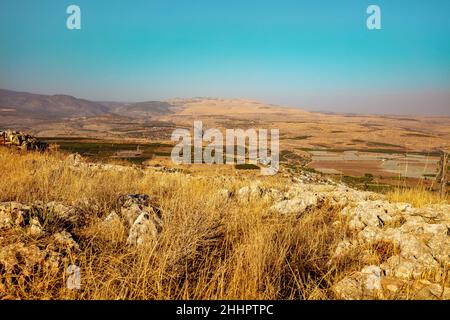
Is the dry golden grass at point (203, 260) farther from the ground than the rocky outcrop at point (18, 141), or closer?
closer

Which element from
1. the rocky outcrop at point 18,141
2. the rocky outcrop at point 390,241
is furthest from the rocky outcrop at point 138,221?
the rocky outcrop at point 18,141

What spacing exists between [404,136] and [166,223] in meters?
141

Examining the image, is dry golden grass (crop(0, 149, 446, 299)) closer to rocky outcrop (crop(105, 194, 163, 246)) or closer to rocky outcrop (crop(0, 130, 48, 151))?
rocky outcrop (crop(105, 194, 163, 246))

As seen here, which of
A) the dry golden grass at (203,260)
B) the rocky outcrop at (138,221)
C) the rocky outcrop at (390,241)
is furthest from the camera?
the rocky outcrop at (138,221)

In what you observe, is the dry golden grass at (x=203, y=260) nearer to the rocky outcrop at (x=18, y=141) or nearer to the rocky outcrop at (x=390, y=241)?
the rocky outcrop at (x=390, y=241)

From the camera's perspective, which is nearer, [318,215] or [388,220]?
[388,220]

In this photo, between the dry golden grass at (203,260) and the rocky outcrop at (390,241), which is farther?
the rocky outcrop at (390,241)

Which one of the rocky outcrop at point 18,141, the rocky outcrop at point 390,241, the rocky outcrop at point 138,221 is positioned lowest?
the rocky outcrop at point 390,241
